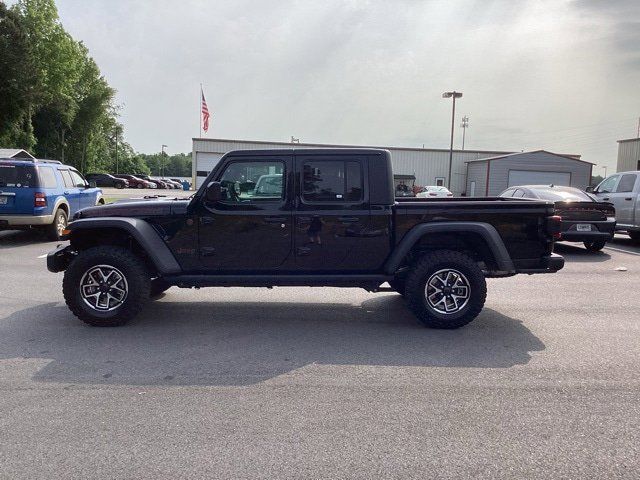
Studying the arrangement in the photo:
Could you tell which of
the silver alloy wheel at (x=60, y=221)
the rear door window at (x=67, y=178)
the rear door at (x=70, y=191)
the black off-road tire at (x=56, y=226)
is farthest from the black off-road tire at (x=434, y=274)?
the rear door window at (x=67, y=178)

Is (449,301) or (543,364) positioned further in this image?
(449,301)

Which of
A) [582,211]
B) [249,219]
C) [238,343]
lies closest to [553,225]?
[249,219]

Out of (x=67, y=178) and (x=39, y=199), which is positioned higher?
(x=67, y=178)

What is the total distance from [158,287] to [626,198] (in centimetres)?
1214

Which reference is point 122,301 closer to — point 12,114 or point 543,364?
point 543,364

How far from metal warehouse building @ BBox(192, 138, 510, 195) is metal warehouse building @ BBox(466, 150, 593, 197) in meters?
4.76

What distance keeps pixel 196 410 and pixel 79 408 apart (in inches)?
32.4

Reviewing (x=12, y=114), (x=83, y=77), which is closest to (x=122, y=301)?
(x=12, y=114)

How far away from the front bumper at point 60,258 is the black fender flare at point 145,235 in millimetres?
407

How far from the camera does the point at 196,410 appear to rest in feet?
11.8

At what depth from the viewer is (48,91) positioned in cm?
4575

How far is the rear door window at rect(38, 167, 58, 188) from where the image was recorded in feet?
38.3

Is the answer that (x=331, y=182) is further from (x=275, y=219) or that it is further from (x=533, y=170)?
(x=533, y=170)

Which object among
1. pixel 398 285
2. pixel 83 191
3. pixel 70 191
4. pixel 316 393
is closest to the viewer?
pixel 316 393
